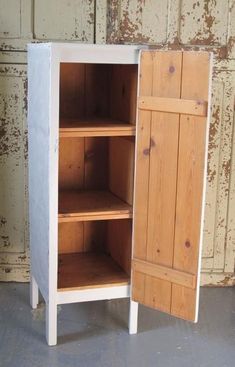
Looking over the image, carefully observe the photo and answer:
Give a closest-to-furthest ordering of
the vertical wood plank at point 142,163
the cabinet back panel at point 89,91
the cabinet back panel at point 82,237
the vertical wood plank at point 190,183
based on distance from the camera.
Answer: the vertical wood plank at point 190,183
the vertical wood plank at point 142,163
the cabinet back panel at point 89,91
the cabinet back panel at point 82,237

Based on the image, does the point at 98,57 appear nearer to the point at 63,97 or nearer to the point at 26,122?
the point at 63,97

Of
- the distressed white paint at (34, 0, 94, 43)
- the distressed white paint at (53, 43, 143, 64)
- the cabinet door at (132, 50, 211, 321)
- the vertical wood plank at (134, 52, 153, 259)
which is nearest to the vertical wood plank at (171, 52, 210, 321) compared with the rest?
the cabinet door at (132, 50, 211, 321)

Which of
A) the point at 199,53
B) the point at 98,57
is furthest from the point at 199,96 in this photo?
the point at 98,57

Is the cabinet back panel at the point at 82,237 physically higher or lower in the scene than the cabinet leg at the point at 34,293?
higher

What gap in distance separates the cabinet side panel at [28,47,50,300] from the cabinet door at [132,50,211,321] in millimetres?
393

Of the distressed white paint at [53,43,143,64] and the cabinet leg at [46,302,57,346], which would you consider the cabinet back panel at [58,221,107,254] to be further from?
the distressed white paint at [53,43,143,64]

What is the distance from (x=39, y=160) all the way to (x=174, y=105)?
0.67 m

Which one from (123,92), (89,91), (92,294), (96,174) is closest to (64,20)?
(89,91)

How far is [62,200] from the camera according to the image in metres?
2.63

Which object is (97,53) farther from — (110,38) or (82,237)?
(82,237)

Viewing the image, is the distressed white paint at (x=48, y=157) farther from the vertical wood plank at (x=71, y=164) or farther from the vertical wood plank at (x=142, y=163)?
the vertical wood plank at (x=71, y=164)

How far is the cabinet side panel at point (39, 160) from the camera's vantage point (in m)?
2.28

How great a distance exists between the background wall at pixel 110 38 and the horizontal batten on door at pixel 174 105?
2.34 ft

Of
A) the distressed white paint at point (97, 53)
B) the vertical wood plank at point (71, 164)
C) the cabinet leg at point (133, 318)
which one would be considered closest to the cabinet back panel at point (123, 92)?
the distressed white paint at point (97, 53)
